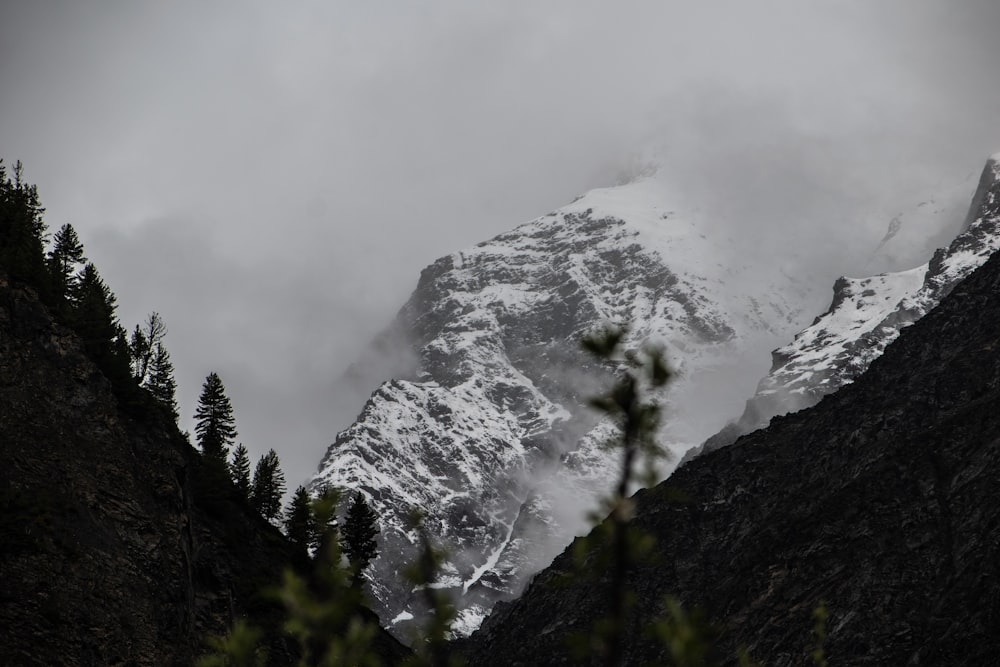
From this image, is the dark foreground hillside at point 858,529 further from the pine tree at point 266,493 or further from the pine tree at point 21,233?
the pine tree at point 21,233

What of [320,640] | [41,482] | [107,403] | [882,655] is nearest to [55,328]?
[107,403]

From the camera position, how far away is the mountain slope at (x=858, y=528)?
3878 inches

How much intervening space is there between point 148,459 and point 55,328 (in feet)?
32.7

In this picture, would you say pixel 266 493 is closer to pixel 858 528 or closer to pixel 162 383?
pixel 162 383

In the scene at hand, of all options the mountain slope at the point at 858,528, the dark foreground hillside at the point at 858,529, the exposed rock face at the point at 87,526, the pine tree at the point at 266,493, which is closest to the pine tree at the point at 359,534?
the pine tree at the point at 266,493

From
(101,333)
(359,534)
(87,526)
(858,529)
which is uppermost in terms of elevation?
(101,333)

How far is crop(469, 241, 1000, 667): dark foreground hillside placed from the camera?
323 feet

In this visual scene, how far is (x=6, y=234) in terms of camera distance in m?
85.2

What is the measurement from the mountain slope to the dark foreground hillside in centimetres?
19

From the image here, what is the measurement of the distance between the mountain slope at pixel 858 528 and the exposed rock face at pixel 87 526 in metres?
37.9

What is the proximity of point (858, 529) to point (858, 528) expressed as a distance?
15 centimetres

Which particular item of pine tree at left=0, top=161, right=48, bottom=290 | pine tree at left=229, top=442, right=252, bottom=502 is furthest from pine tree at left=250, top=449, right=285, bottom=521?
pine tree at left=0, top=161, right=48, bottom=290

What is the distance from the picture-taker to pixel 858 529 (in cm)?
11350

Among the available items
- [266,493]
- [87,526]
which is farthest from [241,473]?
[87,526]
